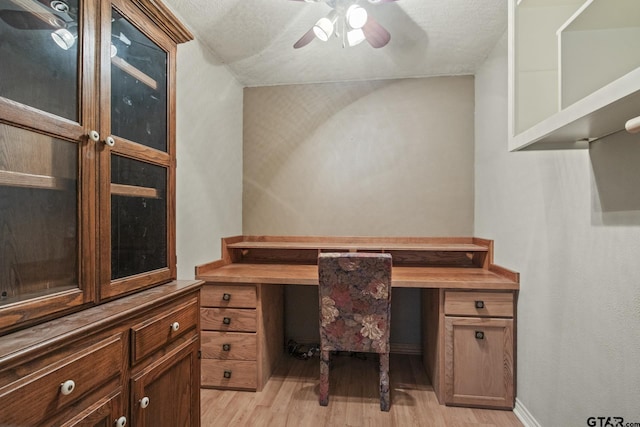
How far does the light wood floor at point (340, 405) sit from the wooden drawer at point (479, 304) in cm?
59

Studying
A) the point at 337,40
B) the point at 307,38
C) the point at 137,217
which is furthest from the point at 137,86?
the point at 337,40

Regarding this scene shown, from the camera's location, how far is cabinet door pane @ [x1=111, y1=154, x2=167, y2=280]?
1.03 meters

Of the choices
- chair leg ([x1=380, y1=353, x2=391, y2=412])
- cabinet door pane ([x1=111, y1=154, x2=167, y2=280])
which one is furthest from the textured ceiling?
chair leg ([x1=380, y1=353, x2=391, y2=412])

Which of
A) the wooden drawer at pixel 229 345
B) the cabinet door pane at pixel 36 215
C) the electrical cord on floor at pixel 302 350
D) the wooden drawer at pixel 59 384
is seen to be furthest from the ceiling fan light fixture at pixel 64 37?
the electrical cord on floor at pixel 302 350

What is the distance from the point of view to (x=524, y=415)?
66.9 inches

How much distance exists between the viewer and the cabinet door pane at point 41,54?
759 millimetres

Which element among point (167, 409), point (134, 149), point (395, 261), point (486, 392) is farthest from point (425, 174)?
point (167, 409)

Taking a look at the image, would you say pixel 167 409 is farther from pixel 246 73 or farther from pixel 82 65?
pixel 246 73

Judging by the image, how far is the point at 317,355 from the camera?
2531 mm

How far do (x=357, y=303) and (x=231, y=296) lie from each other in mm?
858

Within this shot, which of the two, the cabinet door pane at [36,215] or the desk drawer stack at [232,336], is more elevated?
the cabinet door pane at [36,215]

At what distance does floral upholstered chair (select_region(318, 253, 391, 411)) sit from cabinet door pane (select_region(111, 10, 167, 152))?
1.08 metres

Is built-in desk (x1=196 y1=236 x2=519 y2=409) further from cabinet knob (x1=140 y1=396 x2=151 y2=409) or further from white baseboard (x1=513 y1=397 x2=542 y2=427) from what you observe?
cabinet knob (x1=140 y1=396 x2=151 y2=409)

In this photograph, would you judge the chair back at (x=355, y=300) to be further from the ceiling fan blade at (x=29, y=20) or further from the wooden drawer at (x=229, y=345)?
the ceiling fan blade at (x=29, y=20)
